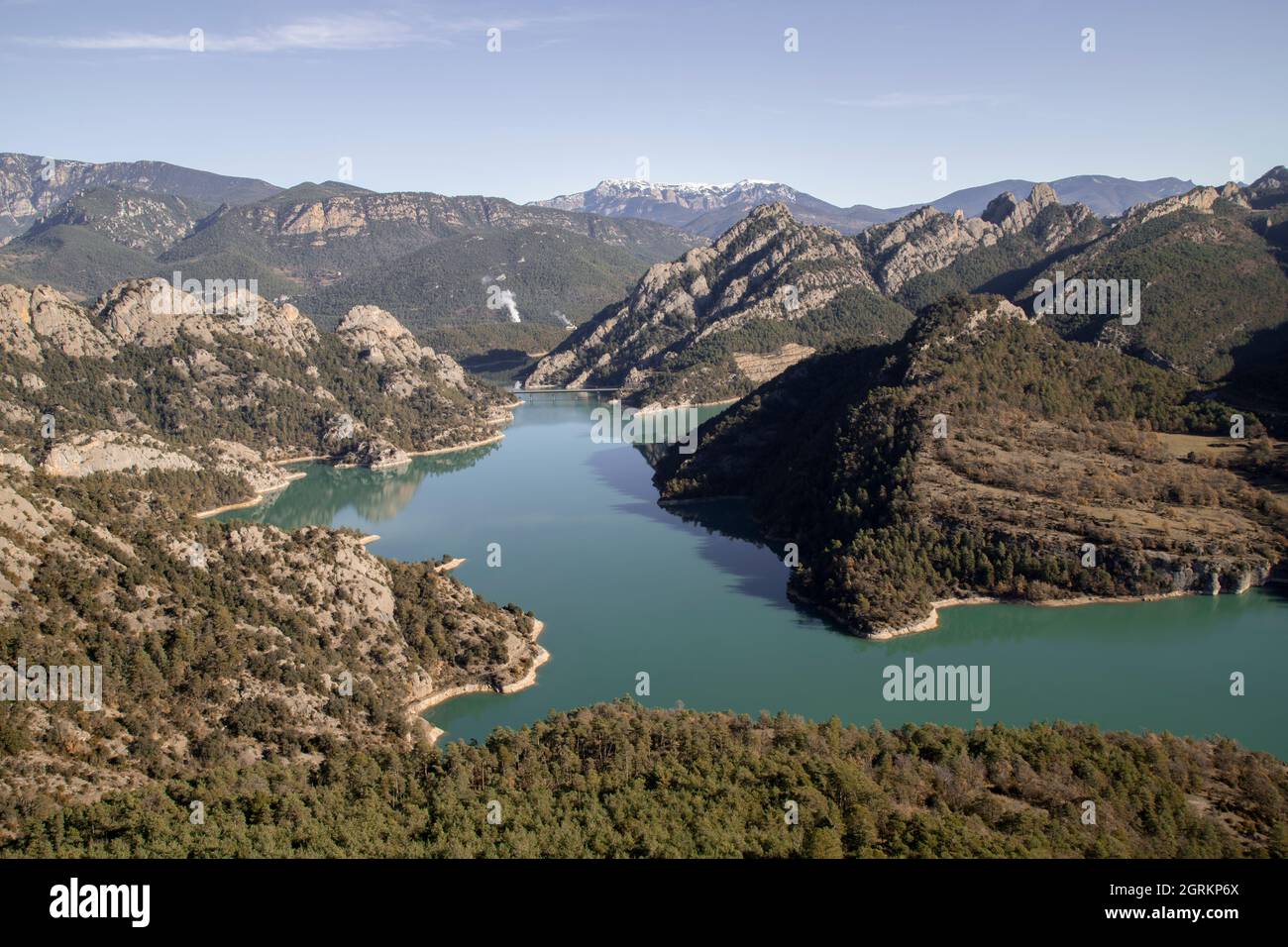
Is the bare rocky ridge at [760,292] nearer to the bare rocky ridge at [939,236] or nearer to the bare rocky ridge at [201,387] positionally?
the bare rocky ridge at [939,236]

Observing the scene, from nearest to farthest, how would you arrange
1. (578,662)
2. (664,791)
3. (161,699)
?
(664,791), (161,699), (578,662)

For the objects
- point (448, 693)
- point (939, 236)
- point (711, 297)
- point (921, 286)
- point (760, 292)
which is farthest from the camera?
point (939, 236)

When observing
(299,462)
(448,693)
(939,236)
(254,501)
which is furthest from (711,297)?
(448,693)

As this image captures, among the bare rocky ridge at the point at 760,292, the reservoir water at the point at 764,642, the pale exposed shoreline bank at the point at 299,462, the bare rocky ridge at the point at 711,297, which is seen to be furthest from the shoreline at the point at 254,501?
the bare rocky ridge at the point at 711,297

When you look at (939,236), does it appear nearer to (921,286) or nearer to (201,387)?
(921,286)
